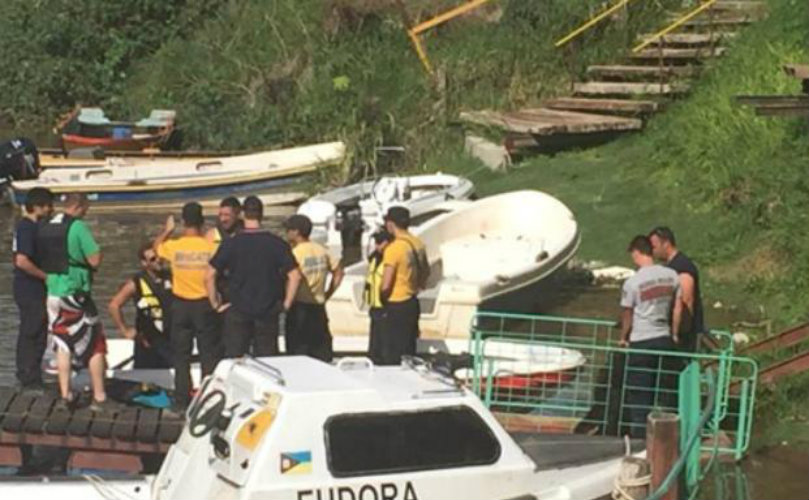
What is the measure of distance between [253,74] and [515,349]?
18.4 m

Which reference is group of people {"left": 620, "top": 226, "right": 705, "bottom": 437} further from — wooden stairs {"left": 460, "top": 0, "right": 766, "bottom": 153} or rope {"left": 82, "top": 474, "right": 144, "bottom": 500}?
wooden stairs {"left": 460, "top": 0, "right": 766, "bottom": 153}

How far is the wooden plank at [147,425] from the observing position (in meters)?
12.0

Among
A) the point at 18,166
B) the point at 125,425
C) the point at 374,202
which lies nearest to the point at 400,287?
the point at 125,425

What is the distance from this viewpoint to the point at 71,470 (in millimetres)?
12242

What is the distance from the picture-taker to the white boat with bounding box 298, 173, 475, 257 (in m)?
22.7

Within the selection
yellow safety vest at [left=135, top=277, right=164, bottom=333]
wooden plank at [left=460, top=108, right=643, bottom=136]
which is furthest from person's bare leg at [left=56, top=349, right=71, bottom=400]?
wooden plank at [left=460, top=108, right=643, bottom=136]

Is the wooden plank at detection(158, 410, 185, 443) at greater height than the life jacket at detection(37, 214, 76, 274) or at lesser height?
lesser

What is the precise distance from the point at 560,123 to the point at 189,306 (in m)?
12.2

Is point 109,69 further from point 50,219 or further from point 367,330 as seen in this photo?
point 50,219

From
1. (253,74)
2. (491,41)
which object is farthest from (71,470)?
(253,74)

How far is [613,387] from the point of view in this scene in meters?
13.0

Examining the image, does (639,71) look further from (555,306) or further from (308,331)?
(308,331)

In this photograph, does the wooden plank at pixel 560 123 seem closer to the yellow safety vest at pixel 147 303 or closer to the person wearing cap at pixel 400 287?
the person wearing cap at pixel 400 287

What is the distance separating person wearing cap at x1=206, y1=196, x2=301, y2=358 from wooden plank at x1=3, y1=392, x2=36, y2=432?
1.58 metres
